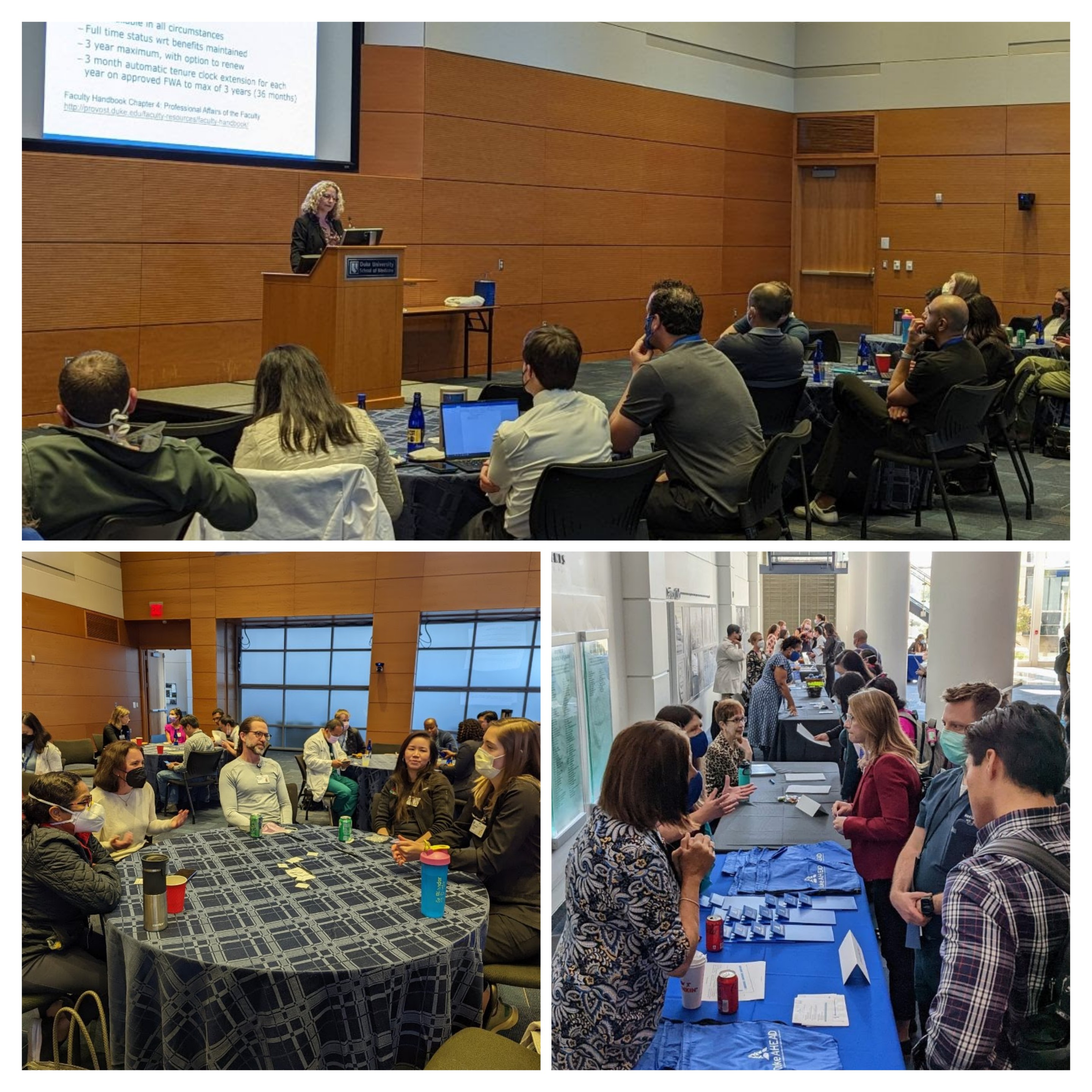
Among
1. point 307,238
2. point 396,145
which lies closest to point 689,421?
point 307,238

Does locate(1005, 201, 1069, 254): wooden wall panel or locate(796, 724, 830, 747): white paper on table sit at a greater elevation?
locate(1005, 201, 1069, 254): wooden wall panel

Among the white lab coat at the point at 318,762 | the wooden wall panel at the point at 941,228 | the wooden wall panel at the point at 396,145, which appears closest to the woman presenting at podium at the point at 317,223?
the wooden wall panel at the point at 396,145

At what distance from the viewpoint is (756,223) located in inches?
574

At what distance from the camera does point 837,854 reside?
10.4ft

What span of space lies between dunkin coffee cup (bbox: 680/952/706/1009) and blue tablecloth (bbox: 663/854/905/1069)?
17mm

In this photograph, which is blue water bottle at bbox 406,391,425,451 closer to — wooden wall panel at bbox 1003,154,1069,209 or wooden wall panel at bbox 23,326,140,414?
wooden wall panel at bbox 23,326,140,414

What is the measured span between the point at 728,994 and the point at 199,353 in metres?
7.09

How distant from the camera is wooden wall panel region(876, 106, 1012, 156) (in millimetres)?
13445

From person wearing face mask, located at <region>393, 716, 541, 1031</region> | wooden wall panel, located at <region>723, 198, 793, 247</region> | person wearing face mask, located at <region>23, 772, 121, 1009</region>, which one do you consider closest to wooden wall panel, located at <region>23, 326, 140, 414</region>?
person wearing face mask, located at <region>23, 772, 121, 1009</region>

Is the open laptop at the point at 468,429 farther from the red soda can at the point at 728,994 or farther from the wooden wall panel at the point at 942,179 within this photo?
the wooden wall panel at the point at 942,179

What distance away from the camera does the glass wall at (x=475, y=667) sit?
4508 millimetres

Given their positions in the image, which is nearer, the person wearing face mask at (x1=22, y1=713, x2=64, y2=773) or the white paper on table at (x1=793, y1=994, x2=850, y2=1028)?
the white paper on table at (x1=793, y1=994, x2=850, y2=1028)

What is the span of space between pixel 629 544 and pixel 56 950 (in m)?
1.85

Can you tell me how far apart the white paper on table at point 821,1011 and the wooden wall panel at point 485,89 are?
889cm
